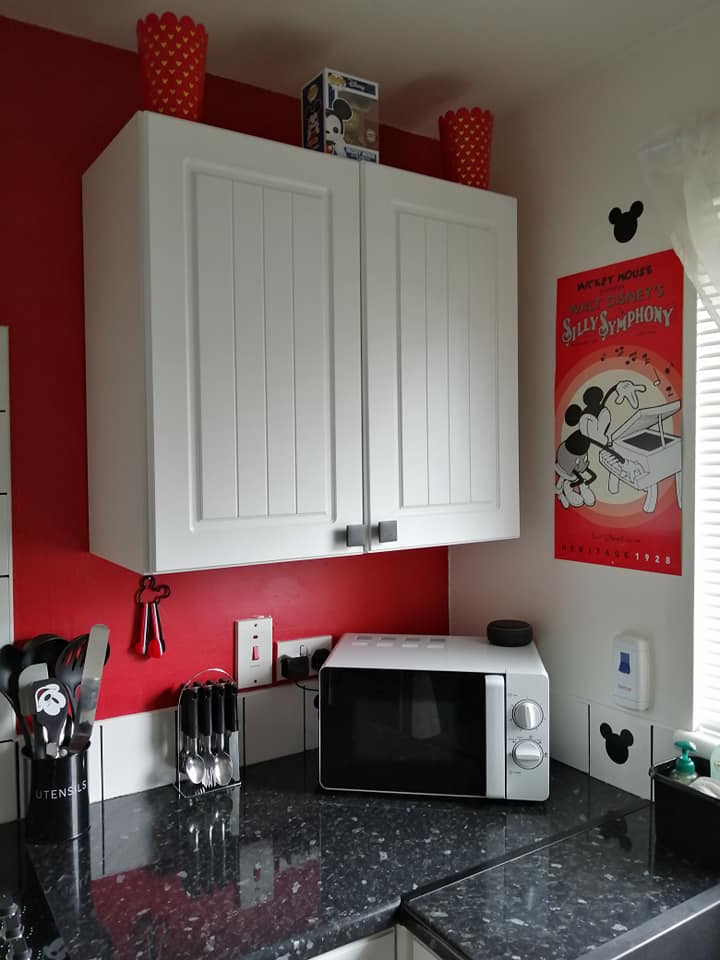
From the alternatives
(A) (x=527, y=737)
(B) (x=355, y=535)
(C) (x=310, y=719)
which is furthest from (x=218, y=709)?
(A) (x=527, y=737)

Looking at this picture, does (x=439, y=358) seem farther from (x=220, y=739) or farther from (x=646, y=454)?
(x=220, y=739)

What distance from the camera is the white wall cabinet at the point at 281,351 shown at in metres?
1.29

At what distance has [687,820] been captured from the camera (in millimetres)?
1348

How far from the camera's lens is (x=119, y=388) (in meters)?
1.38

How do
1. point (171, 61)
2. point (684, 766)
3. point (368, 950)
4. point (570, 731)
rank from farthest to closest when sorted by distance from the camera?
point (570, 731), point (684, 766), point (171, 61), point (368, 950)

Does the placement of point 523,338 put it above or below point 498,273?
below

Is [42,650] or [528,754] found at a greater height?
[42,650]

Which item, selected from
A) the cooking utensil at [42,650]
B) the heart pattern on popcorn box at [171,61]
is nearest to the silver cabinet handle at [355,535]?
the cooking utensil at [42,650]

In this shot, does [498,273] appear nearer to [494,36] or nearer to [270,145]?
[494,36]

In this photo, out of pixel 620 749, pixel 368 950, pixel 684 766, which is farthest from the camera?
pixel 620 749

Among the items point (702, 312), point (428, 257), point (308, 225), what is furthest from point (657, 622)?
point (308, 225)

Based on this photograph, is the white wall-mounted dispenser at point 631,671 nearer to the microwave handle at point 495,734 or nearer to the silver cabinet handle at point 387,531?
the microwave handle at point 495,734

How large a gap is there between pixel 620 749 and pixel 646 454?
0.63 m

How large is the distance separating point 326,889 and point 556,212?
1.48 metres
